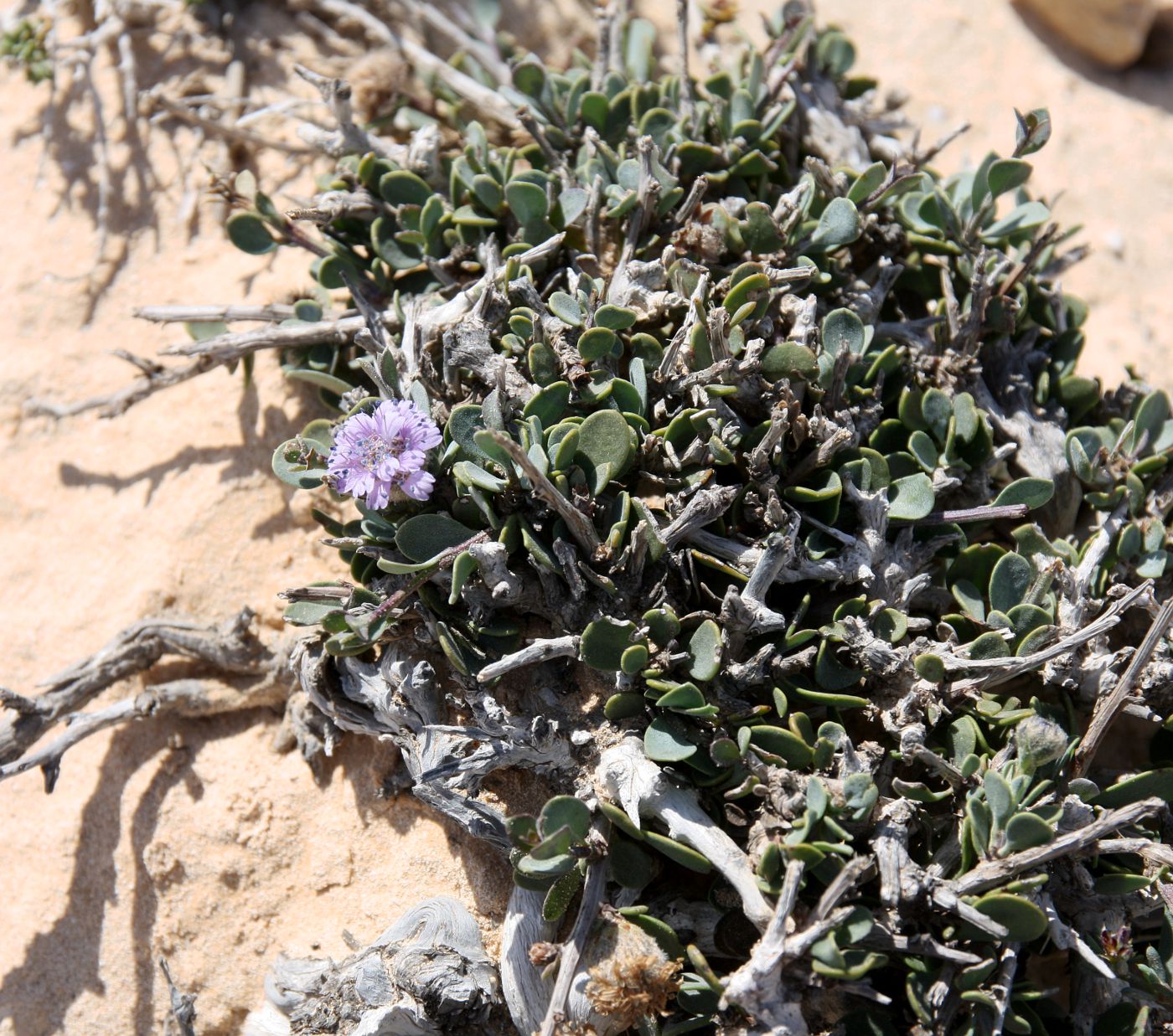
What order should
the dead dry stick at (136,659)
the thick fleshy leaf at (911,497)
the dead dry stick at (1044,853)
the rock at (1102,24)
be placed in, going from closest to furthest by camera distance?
the dead dry stick at (1044,853), the thick fleshy leaf at (911,497), the dead dry stick at (136,659), the rock at (1102,24)

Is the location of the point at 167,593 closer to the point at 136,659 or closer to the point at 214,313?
the point at 136,659

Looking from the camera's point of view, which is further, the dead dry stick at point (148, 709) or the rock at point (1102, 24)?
the rock at point (1102, 24)

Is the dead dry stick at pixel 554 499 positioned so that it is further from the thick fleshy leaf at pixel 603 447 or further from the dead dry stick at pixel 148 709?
the dead dry stick at pixel 148 709

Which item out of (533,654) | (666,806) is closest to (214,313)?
(533,654)

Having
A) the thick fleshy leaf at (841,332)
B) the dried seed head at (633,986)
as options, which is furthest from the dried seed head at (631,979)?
the thick fleshy leaf at (841,332)

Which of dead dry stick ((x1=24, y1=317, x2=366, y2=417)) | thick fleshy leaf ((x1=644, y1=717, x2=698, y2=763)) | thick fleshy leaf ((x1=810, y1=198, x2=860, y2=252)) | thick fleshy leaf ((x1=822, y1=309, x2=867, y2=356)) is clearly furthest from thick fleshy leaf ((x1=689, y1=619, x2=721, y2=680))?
dead dry stick ((x1=24, y1=317, x2=366, y2=417))

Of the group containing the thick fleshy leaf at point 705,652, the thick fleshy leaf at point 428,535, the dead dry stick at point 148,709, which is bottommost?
the dead dry stick at point 148,709

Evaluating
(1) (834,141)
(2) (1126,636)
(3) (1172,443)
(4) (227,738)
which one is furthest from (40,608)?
(3) (1172,443)
